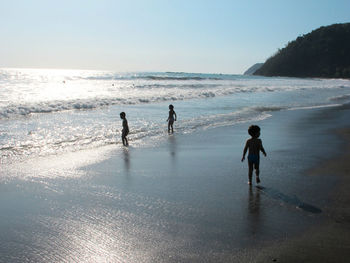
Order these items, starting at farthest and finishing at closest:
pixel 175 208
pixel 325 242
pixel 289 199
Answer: pixel 289 199
pixel 175 208
pixel 325 242

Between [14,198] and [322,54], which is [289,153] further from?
[322,54]

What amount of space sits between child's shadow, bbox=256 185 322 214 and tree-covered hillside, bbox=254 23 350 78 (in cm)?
11904

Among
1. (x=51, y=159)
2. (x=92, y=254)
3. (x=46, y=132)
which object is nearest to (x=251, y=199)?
(x=92, y=254)

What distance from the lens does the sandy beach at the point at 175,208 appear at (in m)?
3.95

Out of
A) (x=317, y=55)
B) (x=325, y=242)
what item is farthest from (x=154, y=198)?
(x=317, y=55)

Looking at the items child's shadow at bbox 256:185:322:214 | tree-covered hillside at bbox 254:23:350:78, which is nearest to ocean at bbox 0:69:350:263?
child's shadow at bbox 256:185:322:214

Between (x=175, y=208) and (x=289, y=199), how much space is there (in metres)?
1.85

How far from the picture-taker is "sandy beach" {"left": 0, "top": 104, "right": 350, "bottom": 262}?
3953 mm

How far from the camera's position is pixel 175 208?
5277 millimetres

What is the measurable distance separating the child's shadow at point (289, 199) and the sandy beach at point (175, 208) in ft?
0.05

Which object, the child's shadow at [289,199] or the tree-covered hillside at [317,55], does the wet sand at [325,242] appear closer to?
the child's shadow at [289,199]

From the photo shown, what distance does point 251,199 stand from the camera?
18.5 feet

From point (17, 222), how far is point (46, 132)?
899 centimetres

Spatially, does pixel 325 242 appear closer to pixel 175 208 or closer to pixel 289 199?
pixel 289 199
